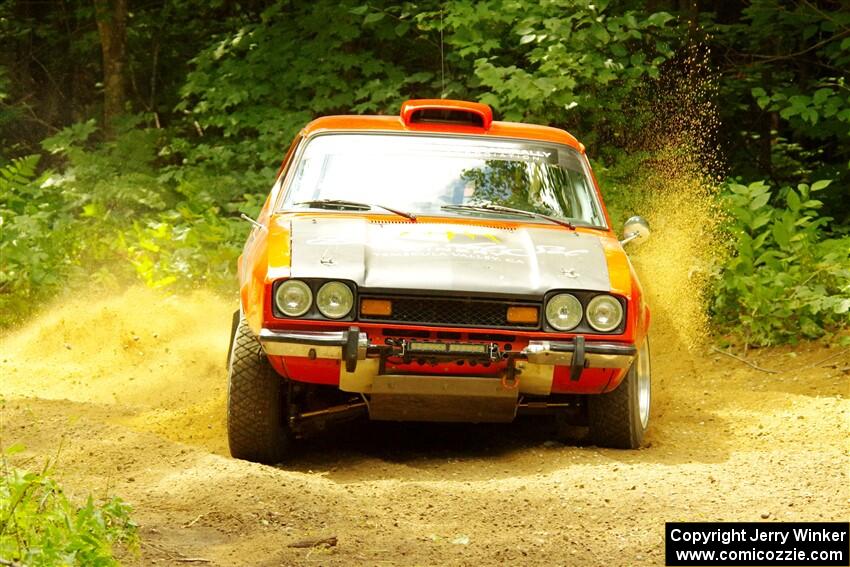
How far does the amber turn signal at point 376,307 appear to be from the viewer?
6.17 meters

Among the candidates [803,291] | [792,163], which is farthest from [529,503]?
[792,163]

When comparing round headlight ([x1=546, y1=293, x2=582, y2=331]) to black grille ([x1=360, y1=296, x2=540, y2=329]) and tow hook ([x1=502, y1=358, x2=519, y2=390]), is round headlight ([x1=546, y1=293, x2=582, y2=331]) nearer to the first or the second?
Result: black grille ([x1=360, y1=296, x2=540, y2=329])

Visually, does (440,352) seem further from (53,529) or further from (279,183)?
(53,529)

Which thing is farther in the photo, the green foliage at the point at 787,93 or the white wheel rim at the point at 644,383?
the green foliage at the point at 787,93

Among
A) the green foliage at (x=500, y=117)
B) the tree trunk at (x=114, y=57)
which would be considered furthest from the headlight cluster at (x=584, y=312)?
the tree trunk at (x=114, y=57)

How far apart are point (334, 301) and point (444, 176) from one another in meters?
1.54

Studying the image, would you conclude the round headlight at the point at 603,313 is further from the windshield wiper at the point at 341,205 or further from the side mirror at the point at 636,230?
the windshield wiper at the point at 341,205

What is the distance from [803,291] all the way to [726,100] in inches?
164

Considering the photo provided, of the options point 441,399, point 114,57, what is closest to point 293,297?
point 441,399

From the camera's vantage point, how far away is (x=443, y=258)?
6355mm

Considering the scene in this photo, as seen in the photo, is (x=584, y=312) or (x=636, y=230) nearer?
(x=584, y=312)

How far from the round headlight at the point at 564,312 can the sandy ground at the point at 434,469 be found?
744mm

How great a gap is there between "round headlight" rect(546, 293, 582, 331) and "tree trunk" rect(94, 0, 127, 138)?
435 inches

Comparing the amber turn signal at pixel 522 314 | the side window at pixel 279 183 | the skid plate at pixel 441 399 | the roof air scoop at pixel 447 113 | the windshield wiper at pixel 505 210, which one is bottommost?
the skid plate at pixel 441 399
